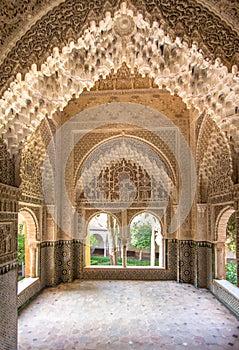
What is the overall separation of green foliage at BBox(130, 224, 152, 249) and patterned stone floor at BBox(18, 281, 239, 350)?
662cm

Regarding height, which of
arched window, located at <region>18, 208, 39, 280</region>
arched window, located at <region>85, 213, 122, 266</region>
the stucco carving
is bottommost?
arched window, located at <region>85, 213, 122, 266</region>

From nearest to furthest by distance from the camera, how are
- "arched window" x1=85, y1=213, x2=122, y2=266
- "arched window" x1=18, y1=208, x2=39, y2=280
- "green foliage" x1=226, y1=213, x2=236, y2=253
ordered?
"arched window" x1=18, y1=208, x2=39, y2=280 → "green foliage" x1=226, y1=213, x2=236, y2=253 → "arched window" x1=85, y1=213, x2=122, y2=266

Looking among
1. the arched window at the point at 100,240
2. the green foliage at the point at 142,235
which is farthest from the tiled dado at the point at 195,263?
the green foliage at the point at 142,235

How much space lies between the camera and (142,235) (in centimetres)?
1336

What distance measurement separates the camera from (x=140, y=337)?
13.3ft

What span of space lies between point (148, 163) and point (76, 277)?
3.49 m

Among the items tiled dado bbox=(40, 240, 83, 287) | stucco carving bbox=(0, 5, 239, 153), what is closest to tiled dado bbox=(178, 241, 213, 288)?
tiled dado bbox=(40, 240, 83, 287)

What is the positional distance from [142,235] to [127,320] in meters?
8.74

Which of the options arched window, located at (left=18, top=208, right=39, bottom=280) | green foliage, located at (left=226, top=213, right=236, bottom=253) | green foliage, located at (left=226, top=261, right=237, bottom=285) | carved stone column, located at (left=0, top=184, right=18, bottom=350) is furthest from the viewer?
green foliage, located at (left=226, top=213, right=236, bottom=253)

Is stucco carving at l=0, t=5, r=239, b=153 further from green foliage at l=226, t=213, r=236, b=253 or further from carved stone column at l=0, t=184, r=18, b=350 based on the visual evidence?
green foliage at l=226, t=213, r=236, b=253

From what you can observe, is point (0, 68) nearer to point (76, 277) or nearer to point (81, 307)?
point (81, 307)

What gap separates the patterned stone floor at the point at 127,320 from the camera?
388 cm

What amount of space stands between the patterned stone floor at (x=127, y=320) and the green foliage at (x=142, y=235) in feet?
21.7

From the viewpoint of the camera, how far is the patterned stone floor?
388 centimetres
